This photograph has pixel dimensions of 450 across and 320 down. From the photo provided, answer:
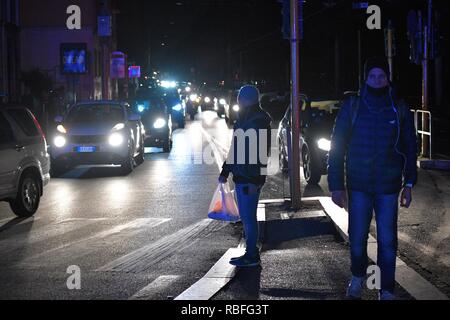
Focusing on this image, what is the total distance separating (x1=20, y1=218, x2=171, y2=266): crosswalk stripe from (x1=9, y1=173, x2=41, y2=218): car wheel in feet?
5.58

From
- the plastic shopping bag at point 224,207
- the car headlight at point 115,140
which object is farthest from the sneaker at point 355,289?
the car headlight at point 115,140

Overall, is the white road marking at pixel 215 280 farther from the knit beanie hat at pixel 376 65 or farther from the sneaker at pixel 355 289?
the knit beanie hat at pixel 376 65

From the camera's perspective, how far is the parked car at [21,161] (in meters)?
12.2

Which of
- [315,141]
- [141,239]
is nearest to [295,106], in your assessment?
[141,239]

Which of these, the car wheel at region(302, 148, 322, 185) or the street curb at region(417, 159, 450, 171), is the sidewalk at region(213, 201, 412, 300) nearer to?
the car wheel at region(302, 148, 322, 185)

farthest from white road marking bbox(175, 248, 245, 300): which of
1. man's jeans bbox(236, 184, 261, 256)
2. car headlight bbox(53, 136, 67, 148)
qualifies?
car headlight bbox(53, 136, 67, 148)

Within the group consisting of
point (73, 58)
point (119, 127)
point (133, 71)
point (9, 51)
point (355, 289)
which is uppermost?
point (133, 71)

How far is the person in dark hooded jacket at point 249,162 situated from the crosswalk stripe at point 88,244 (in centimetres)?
183

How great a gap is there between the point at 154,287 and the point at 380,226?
2072 mm

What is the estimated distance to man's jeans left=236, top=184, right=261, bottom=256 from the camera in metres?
8.80

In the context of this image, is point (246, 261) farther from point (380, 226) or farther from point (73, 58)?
point (73, 58)

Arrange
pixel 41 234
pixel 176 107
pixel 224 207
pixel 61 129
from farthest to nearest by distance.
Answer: pixel 176 107, pixel 61 129, pixel 41 234, pixel 224 207

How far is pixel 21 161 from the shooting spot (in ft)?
41.3
